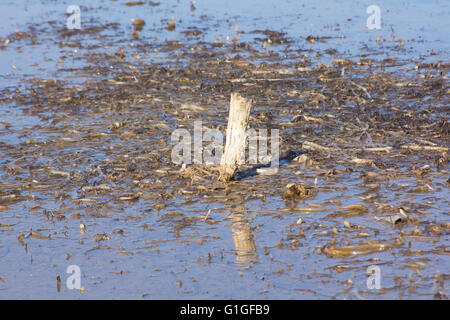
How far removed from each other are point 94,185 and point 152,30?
46.9ft

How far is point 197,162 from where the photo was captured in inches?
409

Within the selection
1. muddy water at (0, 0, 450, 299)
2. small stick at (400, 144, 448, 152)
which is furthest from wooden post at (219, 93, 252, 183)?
small stick at (400, 144, 448, 152)

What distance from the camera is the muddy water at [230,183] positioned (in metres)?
7.01

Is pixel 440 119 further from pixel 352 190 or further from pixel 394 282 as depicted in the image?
pixel 394 282

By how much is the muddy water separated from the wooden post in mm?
349

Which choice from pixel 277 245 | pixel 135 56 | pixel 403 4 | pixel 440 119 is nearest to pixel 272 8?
pixel 403 4

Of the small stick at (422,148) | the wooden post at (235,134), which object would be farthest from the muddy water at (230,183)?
the wooden post at (235,134)

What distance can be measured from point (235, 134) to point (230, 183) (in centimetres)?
77

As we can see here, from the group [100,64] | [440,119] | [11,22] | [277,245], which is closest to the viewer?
[277,245]

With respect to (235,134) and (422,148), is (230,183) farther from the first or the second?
(422,148)

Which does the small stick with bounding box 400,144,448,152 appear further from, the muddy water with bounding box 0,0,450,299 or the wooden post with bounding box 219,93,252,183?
the wooden post with bounding box 219,93,252,183

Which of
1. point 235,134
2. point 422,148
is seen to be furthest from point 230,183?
point 422,148

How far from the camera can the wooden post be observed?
30.3 ft

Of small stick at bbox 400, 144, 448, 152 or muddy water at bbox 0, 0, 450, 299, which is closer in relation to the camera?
muddy water at bbox 0, 0, 450, 299
